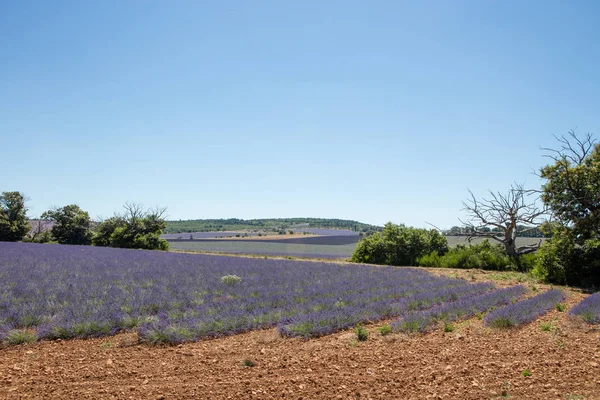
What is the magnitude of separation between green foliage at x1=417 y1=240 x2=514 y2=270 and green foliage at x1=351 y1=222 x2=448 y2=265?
1089mm

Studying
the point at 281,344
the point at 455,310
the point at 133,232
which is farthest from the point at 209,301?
the point at 133,232

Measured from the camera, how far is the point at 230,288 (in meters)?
12.2

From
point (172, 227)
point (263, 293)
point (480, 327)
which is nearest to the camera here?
point (480, 327)

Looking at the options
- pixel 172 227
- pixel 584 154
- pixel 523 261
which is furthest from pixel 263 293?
pixel 172 227

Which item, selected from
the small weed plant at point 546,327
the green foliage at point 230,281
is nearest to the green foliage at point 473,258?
the green foliage at point 230,281

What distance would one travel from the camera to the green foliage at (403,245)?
2439 centimetres

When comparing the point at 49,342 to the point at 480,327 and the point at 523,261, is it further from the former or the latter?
the point at 523,261

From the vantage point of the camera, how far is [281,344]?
6852 mm

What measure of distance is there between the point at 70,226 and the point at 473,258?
38440 mm

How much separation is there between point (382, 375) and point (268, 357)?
1713 mm

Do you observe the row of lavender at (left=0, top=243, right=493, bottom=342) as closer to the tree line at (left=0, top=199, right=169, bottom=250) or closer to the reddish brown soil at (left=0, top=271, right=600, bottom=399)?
the reddish brown soil at (left=0, top=271, right=600, bottom=399)

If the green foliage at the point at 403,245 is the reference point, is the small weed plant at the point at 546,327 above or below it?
below

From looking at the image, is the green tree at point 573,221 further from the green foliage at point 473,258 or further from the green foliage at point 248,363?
the green foliage at point 248,363

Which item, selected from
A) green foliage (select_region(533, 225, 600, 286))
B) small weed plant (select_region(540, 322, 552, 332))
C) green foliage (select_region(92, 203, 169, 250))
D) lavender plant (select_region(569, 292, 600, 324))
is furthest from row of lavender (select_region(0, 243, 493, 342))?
green foliage (select_region(92, 203, 169, 250))
